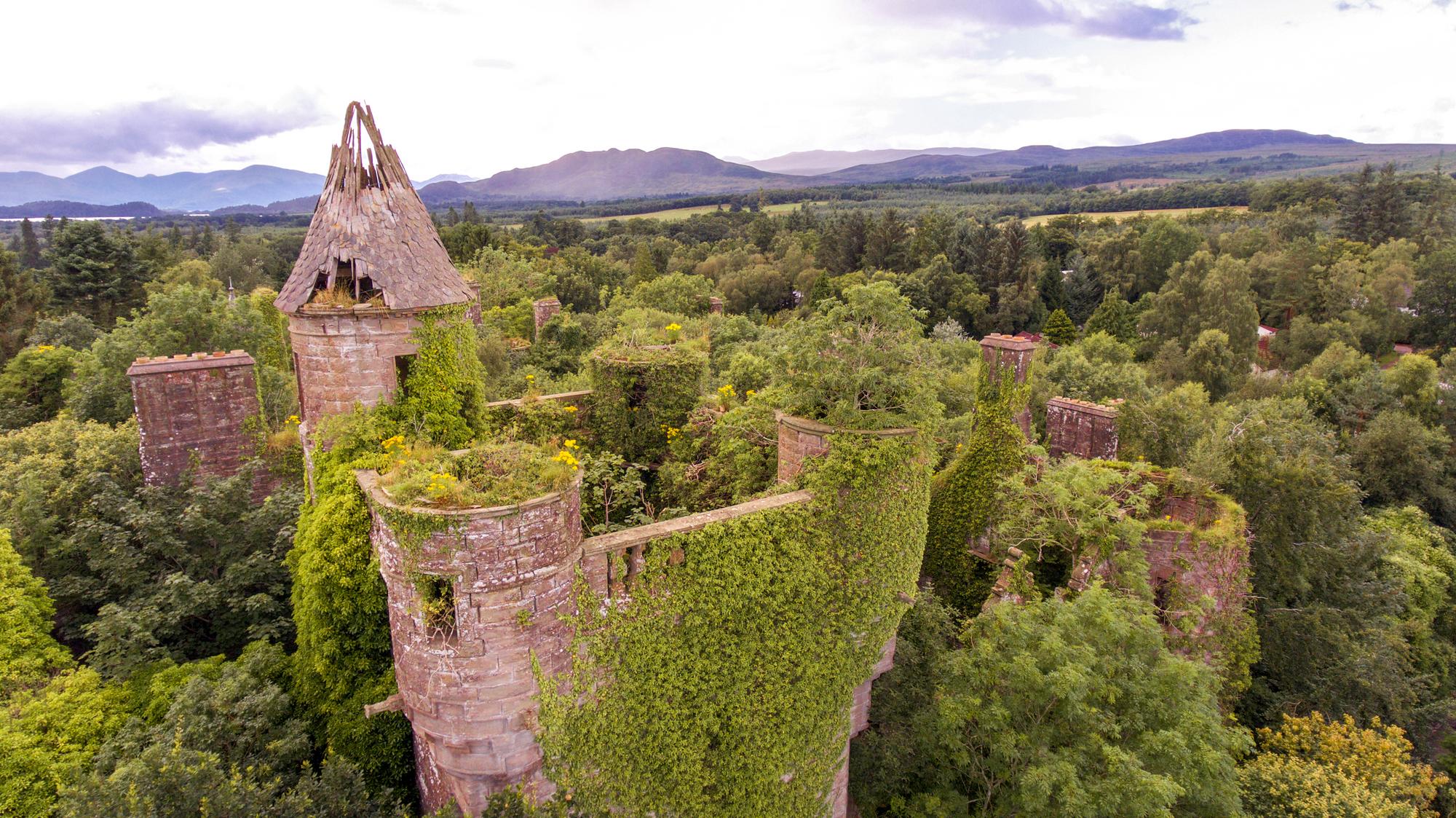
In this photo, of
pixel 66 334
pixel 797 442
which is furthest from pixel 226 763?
pixel 66 334

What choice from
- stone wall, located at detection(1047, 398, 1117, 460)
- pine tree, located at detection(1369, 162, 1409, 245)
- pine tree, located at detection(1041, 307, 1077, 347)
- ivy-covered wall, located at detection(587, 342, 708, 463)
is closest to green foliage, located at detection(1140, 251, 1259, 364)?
pine tree, located at detection(1041, 307, 1077, 347)

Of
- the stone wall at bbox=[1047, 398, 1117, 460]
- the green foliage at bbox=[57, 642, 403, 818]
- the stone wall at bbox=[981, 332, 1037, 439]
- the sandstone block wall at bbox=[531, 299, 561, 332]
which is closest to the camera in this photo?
the green foliage at bbox=[57, 642, 403, 818]

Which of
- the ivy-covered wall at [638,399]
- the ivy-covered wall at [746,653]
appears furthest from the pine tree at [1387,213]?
the ivy-covered wall at [746,653]

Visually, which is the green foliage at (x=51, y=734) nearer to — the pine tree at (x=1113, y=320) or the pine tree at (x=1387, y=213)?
the pine tree at (x=1113, y=320)

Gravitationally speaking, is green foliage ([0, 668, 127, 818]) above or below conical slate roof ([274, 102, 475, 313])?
below

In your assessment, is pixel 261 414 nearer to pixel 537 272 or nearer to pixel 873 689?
pixel 873 689

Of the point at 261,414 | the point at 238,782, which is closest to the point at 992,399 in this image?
the point at 238,782

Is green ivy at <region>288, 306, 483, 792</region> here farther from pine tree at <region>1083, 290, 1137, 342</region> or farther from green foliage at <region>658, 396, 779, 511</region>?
pine tree at <region>1083, 290, 1137, 342</region>
